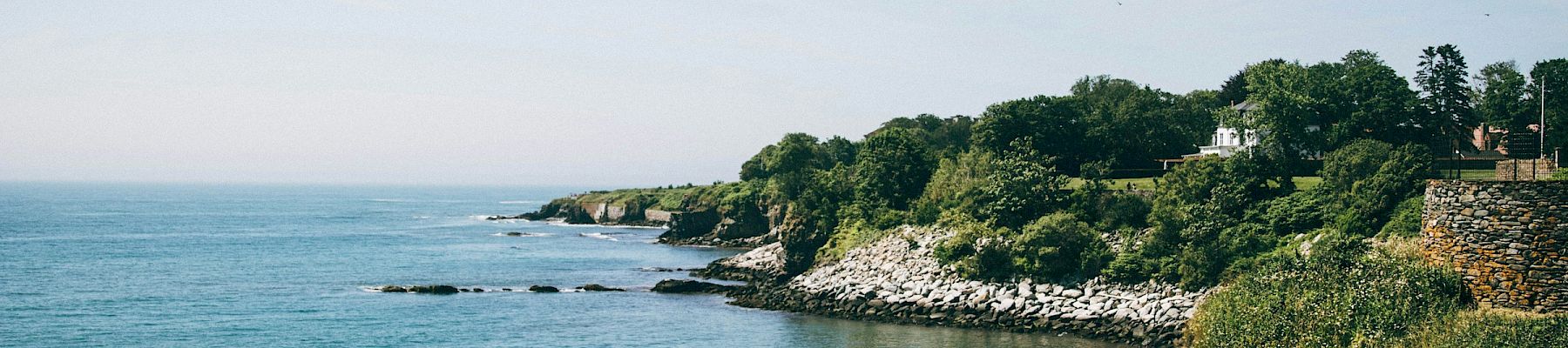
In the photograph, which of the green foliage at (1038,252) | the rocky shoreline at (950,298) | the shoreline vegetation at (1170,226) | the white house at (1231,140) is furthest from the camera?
the white house at (1231,140)

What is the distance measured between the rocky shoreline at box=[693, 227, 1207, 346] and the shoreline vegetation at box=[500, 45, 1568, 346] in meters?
0.12

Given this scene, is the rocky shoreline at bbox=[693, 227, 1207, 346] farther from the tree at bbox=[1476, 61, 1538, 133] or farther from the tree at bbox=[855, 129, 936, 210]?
the tree at bbox=[1476, 61, 1538, 133]

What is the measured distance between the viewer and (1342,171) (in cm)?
5231

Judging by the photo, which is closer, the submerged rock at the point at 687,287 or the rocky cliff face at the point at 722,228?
the submerged rock at the point at 687,287

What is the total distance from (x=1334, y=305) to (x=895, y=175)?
4486 cm

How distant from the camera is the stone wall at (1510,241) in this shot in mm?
31500

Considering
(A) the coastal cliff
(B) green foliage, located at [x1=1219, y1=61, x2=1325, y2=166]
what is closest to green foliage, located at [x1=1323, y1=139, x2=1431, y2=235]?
(B) green foliage, located at [x1=1219, y1=61, x2=1325, y2=166]

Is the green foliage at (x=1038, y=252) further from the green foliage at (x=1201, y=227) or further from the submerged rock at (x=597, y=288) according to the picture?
the submerged rock at (x=597, y=288)

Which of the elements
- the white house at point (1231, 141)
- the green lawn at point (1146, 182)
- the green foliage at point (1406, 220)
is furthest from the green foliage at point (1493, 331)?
the white house at point (1231, 141)

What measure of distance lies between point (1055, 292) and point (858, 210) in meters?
21.5

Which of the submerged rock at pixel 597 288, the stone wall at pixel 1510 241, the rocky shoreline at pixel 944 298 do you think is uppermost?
the stone wall at pixel 1510 241

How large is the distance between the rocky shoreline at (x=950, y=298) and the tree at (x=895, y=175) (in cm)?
951

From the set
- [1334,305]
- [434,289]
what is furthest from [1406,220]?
[434,289]

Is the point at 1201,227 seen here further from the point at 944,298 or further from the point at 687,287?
the point at 687,287
